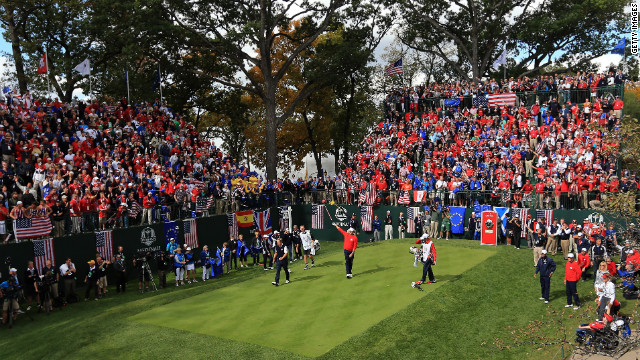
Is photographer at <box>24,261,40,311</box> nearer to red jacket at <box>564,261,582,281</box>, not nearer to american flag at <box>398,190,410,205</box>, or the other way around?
red jacket at <box>564,261,582,281</box>

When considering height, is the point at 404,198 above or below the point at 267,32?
below

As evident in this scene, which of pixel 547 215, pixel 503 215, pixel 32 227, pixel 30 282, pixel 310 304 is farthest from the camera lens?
pixel 503 215

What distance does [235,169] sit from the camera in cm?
3672

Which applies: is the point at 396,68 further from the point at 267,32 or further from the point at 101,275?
the point at 101,275

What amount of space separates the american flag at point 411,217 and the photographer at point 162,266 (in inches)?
632

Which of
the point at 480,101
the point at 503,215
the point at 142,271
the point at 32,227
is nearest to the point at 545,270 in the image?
the point at 503,215

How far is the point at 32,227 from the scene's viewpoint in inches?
866

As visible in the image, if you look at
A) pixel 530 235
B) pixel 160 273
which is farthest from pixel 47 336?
pixel 530 235

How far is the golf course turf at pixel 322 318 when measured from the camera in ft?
50.4

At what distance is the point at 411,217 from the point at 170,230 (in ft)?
50.5

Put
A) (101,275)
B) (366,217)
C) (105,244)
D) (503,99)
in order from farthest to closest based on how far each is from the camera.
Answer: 1. (503,99)
2. (366,217)
3. (105,244)
4. (101,275)

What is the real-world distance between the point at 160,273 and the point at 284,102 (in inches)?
1420

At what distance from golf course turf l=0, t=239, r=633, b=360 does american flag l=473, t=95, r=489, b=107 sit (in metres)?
17.0

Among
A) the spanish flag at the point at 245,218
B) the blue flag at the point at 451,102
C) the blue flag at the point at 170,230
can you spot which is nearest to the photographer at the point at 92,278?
the blue flag at the point at 170,230
